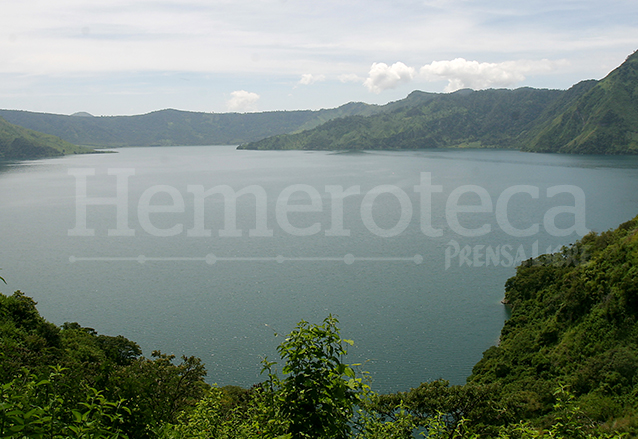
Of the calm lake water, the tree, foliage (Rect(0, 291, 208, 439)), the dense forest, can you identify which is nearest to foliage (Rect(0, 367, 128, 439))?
the dense forest

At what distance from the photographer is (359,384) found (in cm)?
798

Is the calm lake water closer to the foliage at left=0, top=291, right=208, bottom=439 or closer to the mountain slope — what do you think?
the mountain slope

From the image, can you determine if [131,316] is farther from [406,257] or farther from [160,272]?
[406,257]

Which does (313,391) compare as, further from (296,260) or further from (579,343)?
(296,260)

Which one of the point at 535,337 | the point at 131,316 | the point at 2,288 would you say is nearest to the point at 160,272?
the point at 131,316

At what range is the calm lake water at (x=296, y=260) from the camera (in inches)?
1473

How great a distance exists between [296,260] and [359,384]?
4949 cm

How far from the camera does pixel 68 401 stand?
7254mm

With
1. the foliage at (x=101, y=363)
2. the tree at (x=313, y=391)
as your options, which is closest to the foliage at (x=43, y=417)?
the foliage at (x=101, y=363)

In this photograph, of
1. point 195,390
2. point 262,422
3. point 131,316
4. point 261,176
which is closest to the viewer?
point 262,422

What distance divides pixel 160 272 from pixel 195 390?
3197 centimetres

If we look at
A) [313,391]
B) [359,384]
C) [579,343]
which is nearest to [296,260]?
[579,343]

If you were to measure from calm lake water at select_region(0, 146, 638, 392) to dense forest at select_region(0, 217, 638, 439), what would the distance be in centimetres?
394

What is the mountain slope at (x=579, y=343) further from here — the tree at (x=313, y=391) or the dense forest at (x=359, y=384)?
the tree at (x=313, y=391)
